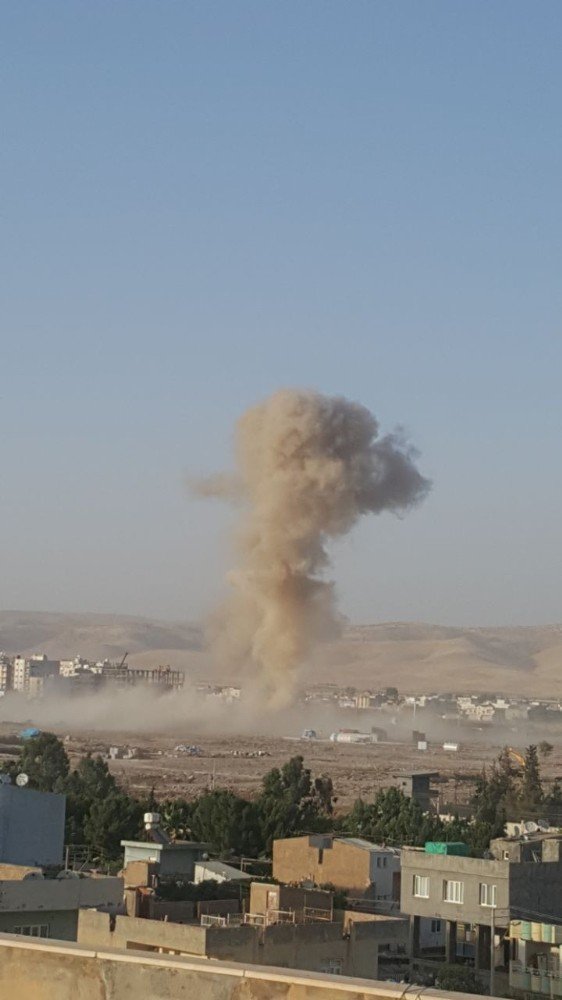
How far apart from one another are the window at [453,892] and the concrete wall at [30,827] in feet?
27.8

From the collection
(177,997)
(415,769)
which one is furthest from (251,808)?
(415,769)

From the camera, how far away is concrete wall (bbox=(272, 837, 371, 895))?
30.8 meters

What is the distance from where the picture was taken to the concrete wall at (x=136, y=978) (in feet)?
18.5

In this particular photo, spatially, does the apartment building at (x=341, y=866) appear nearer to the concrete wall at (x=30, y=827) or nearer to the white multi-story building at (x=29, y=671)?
the concrete wall at (x=30, y=827)

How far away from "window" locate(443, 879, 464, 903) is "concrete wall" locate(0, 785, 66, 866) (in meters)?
8.48

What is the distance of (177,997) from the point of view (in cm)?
594

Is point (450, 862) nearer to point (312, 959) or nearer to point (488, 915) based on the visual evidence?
point (488, 915)

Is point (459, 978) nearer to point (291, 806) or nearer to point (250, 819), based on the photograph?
point (250, 819)

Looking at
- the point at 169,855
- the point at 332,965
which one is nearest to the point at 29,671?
the point at 169,855

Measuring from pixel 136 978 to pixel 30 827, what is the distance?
17.1 m

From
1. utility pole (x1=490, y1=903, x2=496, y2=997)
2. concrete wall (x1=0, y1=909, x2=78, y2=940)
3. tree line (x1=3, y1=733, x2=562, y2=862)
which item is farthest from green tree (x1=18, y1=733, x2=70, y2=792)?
concrete wall (x1=0, y1=909, x2=78, y2=940)

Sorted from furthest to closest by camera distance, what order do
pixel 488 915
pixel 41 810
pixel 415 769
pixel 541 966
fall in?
pixel 415 769 < pixel 488 915 < pixel 541 966 < pixel 41 810

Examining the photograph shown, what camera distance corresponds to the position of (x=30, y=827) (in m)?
22.6

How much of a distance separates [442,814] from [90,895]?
1339 inches
